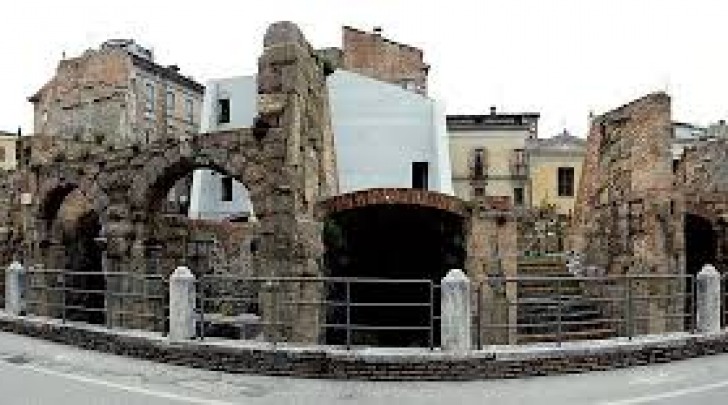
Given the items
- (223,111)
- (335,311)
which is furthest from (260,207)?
(223,111)

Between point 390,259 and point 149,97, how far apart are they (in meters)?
32.6

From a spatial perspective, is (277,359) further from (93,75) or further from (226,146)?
(93,75)

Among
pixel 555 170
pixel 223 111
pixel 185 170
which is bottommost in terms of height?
pixel 185 170

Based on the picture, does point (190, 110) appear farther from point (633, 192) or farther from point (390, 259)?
point (633, 192)

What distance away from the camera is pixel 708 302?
12.3 metres

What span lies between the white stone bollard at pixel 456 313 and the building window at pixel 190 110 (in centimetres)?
4135

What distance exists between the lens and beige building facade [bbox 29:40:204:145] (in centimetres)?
4219

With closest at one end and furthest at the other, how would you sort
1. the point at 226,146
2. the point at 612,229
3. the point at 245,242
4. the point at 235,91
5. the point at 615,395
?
1. the point at 615,395
2. the point at 226,146
3. the point at 612,229
4. the point at 245,242
5. the point at 235,91

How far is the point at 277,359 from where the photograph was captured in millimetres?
10367

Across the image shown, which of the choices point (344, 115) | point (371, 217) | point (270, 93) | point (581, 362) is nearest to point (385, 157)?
point (344, 115)

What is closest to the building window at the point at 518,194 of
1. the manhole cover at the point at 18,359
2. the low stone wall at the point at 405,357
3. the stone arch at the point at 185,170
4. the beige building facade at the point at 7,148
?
the beige building facade at the point at 7,148

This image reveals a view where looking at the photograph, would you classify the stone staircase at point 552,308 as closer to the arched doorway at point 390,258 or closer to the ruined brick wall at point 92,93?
the arched doorway at point 390,258

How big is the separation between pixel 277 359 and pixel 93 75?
36.5 m

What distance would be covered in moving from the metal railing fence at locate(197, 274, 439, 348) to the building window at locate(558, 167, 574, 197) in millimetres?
35364
